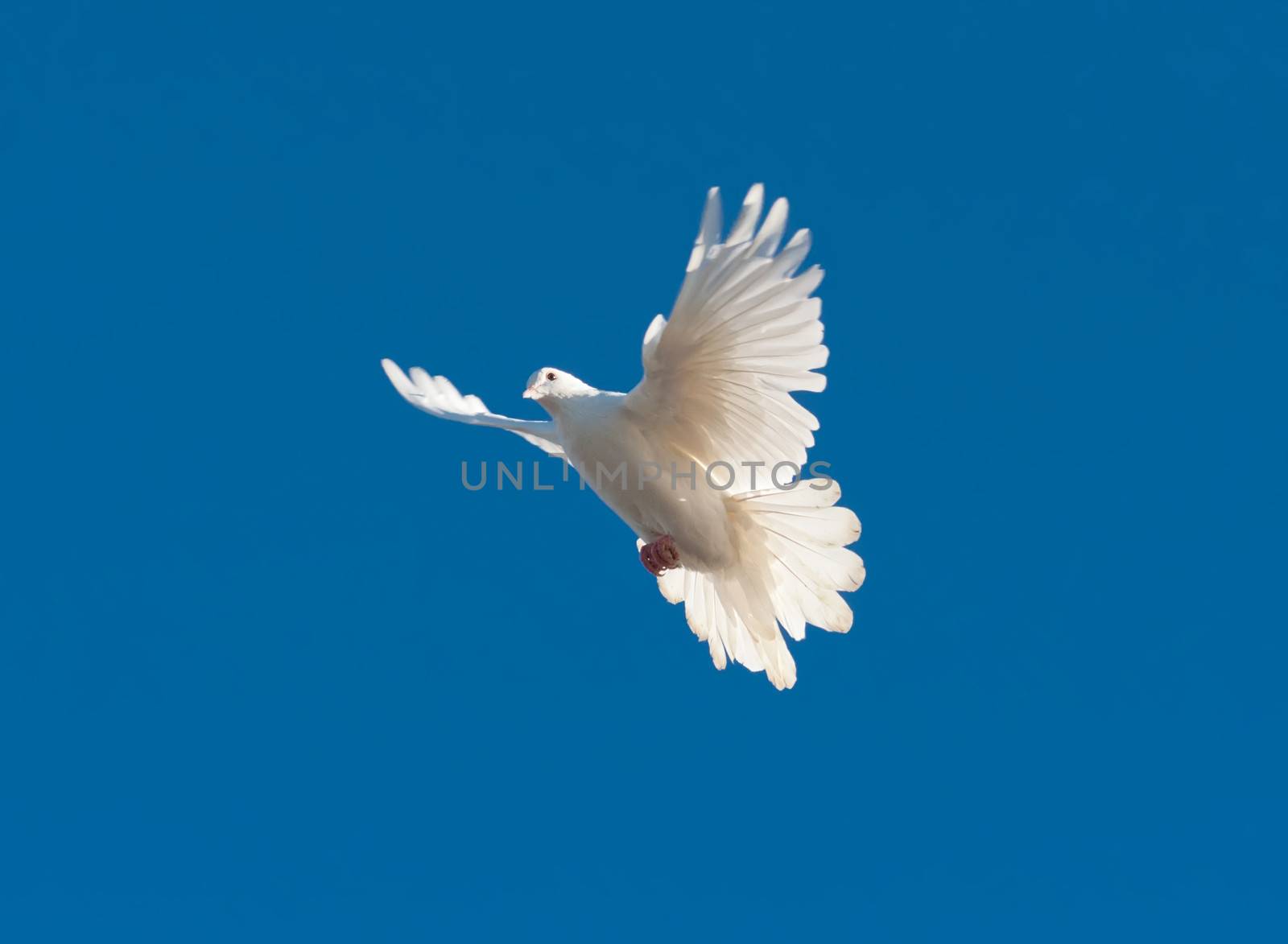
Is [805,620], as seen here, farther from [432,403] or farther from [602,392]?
[432,403]

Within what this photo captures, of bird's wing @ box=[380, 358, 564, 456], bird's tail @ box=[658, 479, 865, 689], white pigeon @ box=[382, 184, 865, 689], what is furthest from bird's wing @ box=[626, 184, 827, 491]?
bird's wing @ box=[380, 358, 564, 456]

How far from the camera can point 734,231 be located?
40.2 ft

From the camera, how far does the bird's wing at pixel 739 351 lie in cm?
Result: 1243

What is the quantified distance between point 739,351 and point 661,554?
269cm

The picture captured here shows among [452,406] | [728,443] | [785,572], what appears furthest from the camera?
[452,406]

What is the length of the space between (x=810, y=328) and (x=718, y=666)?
4.62 m

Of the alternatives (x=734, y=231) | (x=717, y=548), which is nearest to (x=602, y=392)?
(x=717, y=548)

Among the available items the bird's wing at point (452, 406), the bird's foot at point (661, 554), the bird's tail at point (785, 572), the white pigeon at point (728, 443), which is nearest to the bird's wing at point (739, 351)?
the white pigeon at point (728, 443)

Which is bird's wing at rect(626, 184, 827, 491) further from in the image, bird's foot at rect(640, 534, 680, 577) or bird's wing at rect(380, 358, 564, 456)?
bird's wing at rect(380, 358, 564, 456)

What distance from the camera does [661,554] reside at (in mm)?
15414

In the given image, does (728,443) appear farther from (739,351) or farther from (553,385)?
(553,385)

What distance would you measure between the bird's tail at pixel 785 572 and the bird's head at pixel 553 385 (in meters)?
1.76

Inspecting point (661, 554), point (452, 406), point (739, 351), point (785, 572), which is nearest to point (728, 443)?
point (739, 351)

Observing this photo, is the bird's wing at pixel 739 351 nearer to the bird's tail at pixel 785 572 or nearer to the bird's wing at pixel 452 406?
the bird's tail at pixel 785 572
